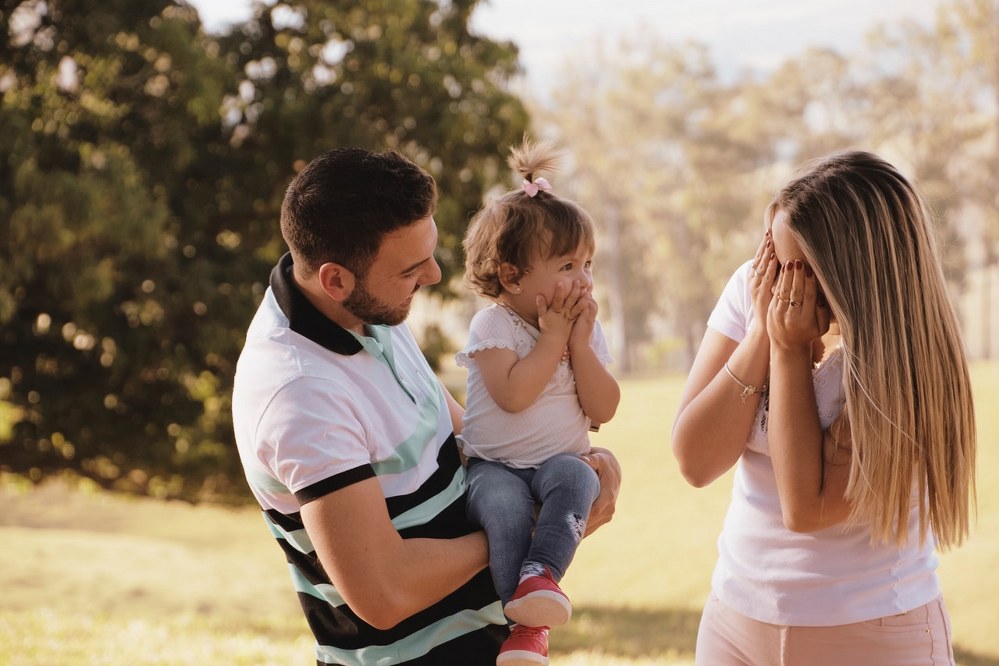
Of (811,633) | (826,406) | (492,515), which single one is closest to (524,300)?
(492,515)

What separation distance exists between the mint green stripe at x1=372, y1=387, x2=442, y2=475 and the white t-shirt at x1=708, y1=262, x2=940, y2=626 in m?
0.72

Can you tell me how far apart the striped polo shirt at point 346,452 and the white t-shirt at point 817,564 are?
593 millimetres

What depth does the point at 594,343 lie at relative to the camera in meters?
2.64

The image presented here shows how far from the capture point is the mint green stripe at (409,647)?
6.84 ft

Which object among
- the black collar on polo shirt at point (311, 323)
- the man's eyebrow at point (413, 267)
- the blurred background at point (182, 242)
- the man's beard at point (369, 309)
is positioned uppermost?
the man's eyebrow at point (413, 267)

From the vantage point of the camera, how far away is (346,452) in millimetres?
1890

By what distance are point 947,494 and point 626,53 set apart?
36.8 meters

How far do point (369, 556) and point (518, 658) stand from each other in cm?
45

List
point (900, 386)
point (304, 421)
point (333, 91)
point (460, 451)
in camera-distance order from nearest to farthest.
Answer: point (304, 421) → point (900, 386) → point (460, 451) → point (333, 91)

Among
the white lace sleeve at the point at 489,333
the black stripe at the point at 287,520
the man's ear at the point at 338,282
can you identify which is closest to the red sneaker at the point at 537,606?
the black stripe at the point at 287,520

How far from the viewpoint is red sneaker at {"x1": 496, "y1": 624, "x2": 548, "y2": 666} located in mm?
2125

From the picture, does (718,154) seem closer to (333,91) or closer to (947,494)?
(333,91)

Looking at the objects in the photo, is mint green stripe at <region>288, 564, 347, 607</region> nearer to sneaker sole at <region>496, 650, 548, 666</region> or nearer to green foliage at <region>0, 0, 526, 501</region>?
sneaker sole at <region>496, 650, 548, 666</region>

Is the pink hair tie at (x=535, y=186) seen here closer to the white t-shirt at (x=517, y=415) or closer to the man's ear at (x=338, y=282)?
the white t-shirt at (x=517, y=415)
